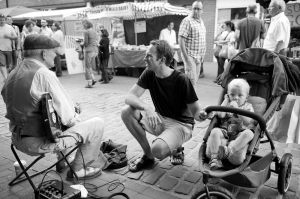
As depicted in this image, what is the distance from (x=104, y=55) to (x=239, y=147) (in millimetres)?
8043

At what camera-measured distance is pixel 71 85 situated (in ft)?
31.5

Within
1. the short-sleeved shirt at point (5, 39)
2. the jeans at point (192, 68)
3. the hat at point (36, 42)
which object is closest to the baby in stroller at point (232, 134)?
the hat at point (36, 42)

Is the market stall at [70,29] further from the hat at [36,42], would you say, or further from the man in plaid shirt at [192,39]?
the hat at [36,42]

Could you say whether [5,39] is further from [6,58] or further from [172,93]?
[172,93]

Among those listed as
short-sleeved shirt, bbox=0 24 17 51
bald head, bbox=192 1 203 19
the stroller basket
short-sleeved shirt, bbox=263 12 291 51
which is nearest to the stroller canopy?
the stroller basket

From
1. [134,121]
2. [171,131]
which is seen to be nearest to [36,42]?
[134,121]

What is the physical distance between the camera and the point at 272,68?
128 inches

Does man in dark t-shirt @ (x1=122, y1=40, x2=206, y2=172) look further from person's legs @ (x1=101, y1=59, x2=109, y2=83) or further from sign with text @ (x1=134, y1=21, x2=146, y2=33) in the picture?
sign with text @ (x1=134, y1=21, x2=146, y2=33)

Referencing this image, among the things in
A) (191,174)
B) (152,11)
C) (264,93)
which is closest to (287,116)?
(264,93)

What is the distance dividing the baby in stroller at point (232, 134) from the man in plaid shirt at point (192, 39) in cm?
288

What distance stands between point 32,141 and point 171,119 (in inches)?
60.8

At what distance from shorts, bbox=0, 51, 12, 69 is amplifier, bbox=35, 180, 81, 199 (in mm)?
7605

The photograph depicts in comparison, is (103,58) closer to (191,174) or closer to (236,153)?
(191,174)

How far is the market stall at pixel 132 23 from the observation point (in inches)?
422
